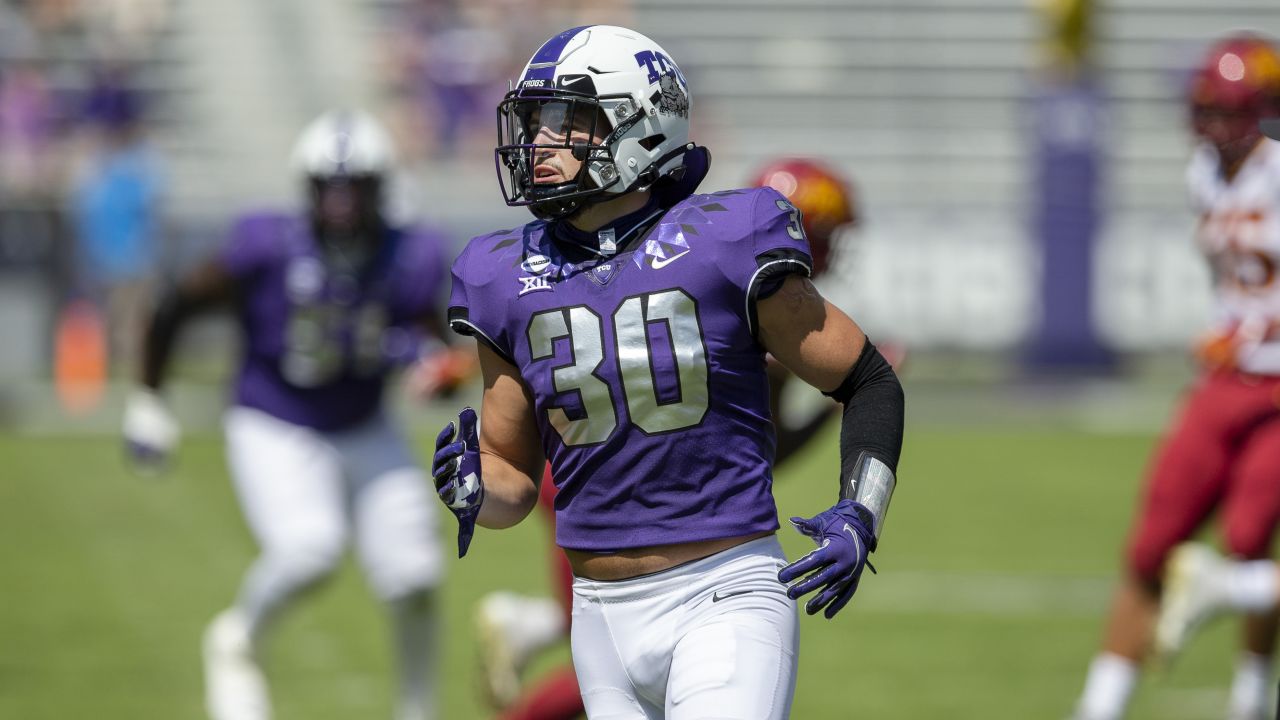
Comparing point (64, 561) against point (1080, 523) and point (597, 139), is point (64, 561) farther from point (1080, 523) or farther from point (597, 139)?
point (597, 139)

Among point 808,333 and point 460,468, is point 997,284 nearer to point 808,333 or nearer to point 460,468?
point 808,333

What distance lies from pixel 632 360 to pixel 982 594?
5.17 m

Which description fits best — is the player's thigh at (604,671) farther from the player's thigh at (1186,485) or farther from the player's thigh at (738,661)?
the player's thigh at (1186,485)

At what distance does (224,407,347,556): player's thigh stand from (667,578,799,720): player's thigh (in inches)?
94.3

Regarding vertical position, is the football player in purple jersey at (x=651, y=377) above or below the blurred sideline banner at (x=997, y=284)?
above

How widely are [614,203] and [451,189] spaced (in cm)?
1450

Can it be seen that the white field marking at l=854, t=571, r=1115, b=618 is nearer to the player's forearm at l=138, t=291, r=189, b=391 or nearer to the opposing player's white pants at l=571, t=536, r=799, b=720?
the player's forearm at l=138, t=291, r=189, b=391

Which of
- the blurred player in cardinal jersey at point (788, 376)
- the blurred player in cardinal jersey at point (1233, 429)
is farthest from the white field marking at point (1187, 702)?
the blurred player in cardinal jersey at point (788, 376)

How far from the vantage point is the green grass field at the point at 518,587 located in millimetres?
6473

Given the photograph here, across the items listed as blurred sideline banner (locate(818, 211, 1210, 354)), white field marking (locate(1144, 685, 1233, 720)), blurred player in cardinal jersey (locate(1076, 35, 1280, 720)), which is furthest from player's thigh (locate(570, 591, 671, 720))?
blurred sideline banner (locate(818, 211, 1210, 354))

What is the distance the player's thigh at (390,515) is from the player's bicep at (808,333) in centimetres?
252

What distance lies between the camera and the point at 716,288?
3.33 m

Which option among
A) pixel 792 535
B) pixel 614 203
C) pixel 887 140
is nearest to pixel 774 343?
pixel 614 203

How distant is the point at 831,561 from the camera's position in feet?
10.2
